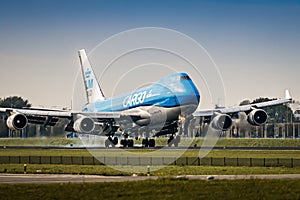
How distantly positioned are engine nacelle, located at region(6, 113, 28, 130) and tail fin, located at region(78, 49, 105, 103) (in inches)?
837

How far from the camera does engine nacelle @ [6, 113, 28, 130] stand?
3647 inches

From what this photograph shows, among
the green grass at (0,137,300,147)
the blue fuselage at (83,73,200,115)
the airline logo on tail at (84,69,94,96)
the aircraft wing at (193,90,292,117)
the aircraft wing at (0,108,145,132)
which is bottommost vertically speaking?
the green grass at (0,137,300,147)

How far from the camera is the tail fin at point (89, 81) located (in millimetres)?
116312

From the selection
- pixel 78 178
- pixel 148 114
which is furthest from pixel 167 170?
pixel 148 114

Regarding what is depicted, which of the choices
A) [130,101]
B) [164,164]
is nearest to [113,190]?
[164,164]

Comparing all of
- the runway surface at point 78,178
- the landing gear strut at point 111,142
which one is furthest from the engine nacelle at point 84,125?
the runway surface at point 78,178

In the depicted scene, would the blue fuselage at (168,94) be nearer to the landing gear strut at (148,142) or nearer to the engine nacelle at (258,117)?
the landing gear strut at (148,142)

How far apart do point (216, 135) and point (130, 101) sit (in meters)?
13.3

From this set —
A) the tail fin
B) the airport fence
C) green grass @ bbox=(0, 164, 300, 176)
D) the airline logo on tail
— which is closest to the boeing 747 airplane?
the tail fin

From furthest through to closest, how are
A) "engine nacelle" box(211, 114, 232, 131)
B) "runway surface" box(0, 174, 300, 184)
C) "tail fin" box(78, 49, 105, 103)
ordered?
1. "tail fin" box(78, 49, 105, 103)
2. "engine nacelle" box(211, 114, 232, 131)
3. "runway surface" box(0, 174, 300, 184)

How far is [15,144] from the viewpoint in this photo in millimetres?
112625

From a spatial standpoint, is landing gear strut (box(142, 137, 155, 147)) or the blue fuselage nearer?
the blue fuselage

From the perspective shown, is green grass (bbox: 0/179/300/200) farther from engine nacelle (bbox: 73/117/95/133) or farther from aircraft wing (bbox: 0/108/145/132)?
engine nacelle (bbox: 73/117/95/133)

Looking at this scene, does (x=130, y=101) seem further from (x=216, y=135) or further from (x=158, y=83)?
(x=216, y=135)
